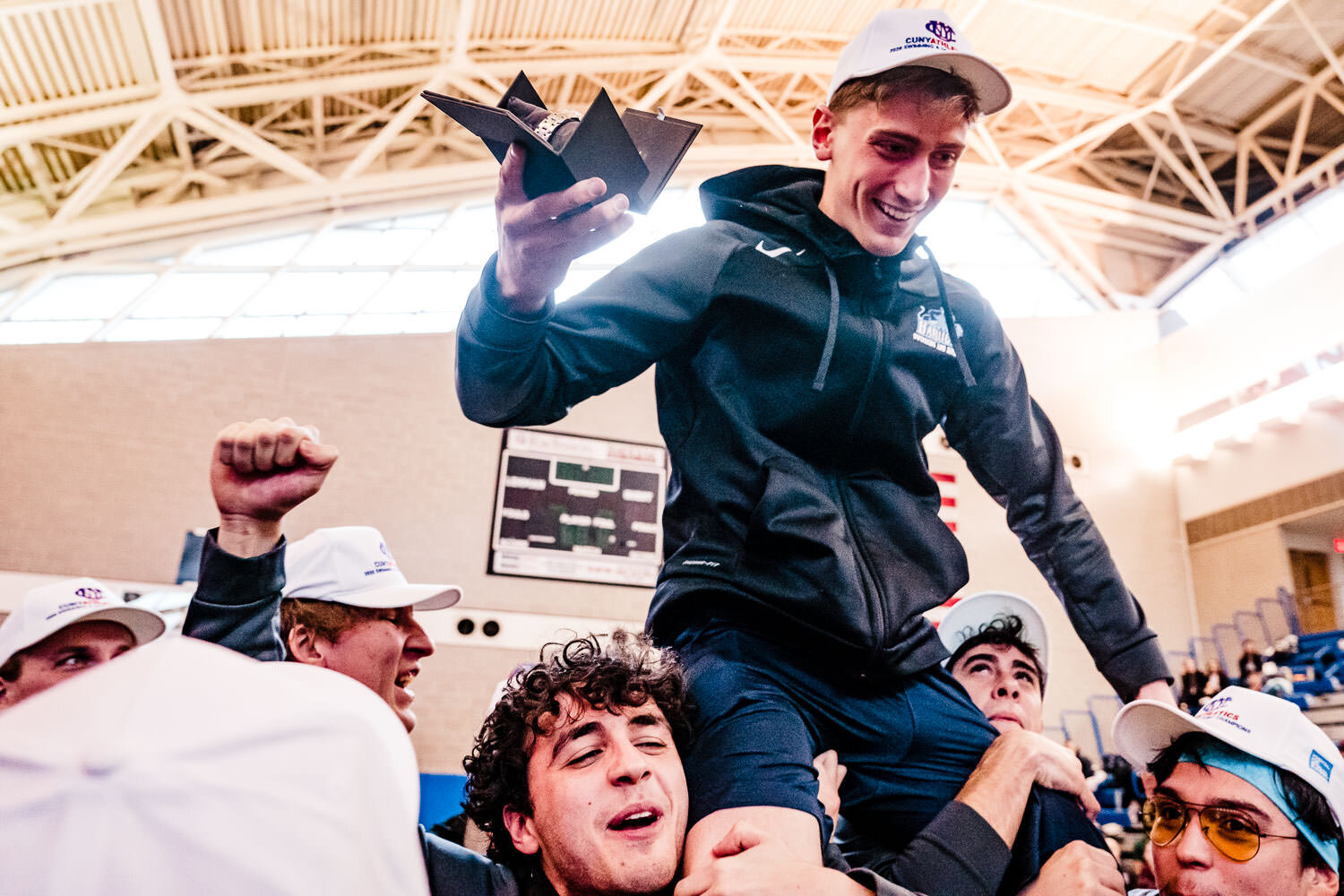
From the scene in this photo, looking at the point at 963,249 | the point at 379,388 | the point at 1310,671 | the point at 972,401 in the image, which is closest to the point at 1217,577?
the point at 1310,671

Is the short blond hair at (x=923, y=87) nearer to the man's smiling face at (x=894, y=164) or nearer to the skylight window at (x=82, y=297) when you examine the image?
the man's smiling face at (x=894, y=164)

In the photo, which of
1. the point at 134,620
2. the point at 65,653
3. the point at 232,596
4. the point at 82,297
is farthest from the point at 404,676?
the point at 82,297

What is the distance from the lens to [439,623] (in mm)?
10531

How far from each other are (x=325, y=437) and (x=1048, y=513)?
9705 mm

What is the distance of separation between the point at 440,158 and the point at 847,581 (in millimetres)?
12809

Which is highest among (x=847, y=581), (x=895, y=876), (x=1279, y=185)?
(x=1279, y=185)

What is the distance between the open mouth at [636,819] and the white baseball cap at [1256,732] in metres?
1.17

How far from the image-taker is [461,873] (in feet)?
5.19

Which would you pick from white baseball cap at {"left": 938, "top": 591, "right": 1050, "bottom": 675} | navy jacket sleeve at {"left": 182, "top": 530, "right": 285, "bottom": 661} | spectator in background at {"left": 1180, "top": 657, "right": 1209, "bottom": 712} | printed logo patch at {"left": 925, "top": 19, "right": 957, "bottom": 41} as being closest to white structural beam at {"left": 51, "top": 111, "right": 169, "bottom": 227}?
white baseball cap at {"left": 938, "top": 591, "right": 1050, "bottom": 675}

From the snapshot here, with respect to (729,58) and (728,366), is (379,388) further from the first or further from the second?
(728,366)

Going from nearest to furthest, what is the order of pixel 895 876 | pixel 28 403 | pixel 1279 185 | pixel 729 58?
pixel 895 876 → pixel 28 403 → pixel 729 58 → pixel 1279 185

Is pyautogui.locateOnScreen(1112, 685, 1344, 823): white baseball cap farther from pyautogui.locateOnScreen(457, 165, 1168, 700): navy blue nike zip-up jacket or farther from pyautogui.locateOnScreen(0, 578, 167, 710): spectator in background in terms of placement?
pyautogui.locateOnScreen(0, 578, 167, 710): spectator in background

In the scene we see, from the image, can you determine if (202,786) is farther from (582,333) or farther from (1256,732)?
(1256,732)

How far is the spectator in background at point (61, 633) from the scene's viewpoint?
3.16m
